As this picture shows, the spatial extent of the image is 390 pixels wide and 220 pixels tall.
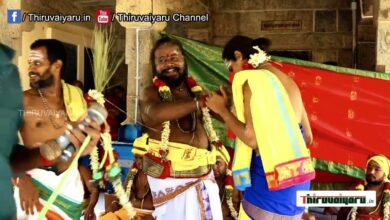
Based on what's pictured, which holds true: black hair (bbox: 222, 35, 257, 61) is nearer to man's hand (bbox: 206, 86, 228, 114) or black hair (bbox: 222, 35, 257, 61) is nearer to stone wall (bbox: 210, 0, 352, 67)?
man's hand (bbox: 206, 86, 228, 114)

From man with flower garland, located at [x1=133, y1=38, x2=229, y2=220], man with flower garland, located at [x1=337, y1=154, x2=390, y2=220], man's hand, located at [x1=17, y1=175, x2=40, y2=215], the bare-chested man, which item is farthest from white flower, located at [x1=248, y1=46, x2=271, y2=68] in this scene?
man with flower garland, located at [x1=337, y1=154, x2=390, y2=220]

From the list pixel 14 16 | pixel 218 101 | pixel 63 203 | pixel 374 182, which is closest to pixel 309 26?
pixel 374 182

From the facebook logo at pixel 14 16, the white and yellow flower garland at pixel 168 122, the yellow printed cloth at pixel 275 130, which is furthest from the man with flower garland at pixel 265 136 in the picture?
the facebook logo at pixel 14 16

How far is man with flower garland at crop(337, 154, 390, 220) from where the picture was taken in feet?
13.8

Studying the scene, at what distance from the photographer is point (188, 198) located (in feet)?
9.92

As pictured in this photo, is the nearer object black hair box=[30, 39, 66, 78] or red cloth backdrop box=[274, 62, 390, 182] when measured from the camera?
black hair box=[30, 39, 66, 78]

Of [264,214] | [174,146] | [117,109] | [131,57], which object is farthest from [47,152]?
[117,109]

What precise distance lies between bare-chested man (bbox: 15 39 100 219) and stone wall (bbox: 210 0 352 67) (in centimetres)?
519

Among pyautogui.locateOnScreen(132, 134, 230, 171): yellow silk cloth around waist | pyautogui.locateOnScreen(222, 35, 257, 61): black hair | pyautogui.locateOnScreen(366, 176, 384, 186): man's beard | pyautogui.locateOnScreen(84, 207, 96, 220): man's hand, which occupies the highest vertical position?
pyautogui.locateOnScreen(222, 35, 257, 61): black hair

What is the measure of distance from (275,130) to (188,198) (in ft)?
3.10

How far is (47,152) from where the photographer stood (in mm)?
1471

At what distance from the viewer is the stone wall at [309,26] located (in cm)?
748

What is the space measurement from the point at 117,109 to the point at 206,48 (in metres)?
1.38

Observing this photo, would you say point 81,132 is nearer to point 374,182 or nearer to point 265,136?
point 265,136
